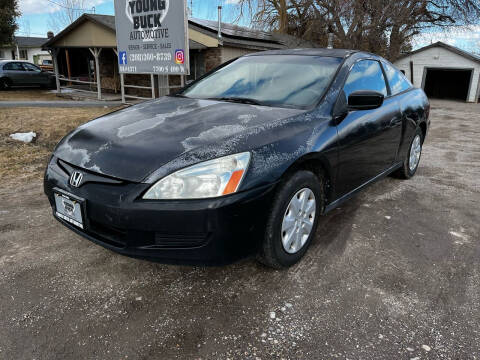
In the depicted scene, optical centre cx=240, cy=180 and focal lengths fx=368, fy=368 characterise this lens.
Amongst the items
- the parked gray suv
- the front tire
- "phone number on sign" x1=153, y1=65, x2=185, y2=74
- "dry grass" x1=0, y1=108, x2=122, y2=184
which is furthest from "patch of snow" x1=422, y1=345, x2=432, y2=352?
the parked gray suv

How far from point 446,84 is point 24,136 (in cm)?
2657

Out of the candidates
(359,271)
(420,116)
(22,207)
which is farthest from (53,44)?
(359,271)

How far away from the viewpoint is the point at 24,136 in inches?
247

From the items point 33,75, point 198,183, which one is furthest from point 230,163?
point 33,75

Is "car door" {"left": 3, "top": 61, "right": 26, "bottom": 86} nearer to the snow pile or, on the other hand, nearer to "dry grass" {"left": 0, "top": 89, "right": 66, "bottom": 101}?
"dry grass" {"left": 0, "top": 89, "right": 66, "bottom": 101}

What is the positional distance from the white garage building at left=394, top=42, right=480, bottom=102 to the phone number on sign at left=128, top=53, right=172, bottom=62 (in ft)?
58.0

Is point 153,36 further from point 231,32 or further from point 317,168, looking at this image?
point 231,32

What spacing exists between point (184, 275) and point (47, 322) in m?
0.86

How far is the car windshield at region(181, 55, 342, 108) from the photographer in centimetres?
291

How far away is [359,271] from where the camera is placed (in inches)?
104

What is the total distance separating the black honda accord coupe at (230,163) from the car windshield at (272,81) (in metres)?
0.01

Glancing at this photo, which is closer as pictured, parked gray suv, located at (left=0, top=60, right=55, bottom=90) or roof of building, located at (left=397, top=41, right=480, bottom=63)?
parked gray suv, located at (left=0, top=60, right=55, bottom=90)

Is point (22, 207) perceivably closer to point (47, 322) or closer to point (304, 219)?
point (47, 322)

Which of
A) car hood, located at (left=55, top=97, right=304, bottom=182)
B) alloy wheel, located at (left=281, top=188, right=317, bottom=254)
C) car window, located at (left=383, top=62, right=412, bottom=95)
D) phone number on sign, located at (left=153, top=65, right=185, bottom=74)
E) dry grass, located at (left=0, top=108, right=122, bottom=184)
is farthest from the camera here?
phone number on sign, located at (left=153, top=65, right=185, bottom=74)
